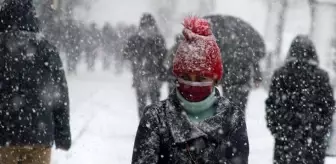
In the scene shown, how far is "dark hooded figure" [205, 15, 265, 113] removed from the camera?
9.06m

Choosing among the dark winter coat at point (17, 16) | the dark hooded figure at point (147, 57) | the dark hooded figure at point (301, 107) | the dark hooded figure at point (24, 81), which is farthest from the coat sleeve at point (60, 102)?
the dark hooded figure at point (147, 57)

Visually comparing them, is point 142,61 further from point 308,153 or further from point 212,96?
point 212,96

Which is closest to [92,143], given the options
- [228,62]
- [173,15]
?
[228,62]

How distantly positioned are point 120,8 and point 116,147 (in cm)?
5038

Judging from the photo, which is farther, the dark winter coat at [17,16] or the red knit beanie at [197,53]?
the dark winter coat at [17,16]

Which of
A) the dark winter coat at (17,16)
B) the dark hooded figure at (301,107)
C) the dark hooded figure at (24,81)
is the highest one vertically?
the dark winter coat at (17,16)

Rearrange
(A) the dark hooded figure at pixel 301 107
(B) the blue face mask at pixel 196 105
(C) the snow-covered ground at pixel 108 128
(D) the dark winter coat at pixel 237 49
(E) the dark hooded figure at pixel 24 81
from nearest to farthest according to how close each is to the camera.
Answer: (B) the blue face mask at pixel 196 105 < (E) the dark hooded figure at pixel 24 81 < (A) the dark hooded figure at pixel 301 107 < (C) the snow-covered ground at pixel 108 128 < (D) the dark winter coat at pixel 237 49

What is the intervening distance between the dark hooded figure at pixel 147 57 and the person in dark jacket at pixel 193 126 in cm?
736

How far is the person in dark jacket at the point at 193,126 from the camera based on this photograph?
9.90ft

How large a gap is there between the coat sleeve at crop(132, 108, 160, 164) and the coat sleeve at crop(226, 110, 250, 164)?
328 millimetres

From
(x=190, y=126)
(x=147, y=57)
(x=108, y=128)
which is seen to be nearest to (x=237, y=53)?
(x=147, y=57)

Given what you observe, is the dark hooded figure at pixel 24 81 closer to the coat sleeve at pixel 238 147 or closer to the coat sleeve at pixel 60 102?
the coat sleeve at pixel 60 102

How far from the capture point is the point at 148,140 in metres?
3.01

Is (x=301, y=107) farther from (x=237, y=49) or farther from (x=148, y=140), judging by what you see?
(x=148, y=140)
